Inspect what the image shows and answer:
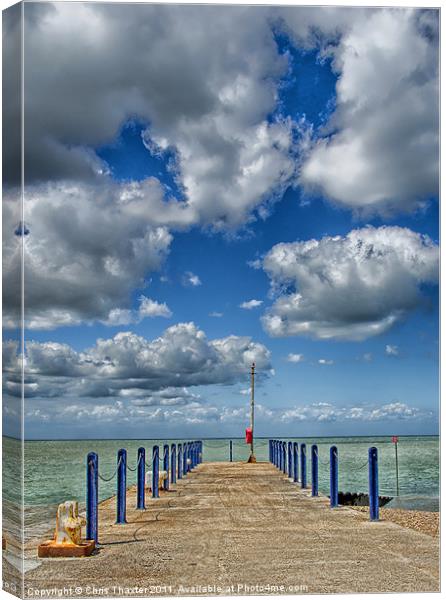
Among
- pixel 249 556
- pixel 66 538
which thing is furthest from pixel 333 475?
pixel 66 538

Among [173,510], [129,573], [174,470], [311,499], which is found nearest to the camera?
[129,573]

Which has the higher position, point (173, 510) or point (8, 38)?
point (8, 38)

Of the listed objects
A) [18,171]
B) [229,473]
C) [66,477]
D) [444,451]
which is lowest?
[66,477]

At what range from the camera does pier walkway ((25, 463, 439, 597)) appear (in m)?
8.85

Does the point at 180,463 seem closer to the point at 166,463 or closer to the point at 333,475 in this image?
the point at 166,463

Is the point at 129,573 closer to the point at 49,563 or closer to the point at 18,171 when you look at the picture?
the point at 49,563

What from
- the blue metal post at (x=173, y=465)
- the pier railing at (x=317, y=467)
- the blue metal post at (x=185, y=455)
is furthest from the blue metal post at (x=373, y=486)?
the blue metal post at (x=185, y=455)

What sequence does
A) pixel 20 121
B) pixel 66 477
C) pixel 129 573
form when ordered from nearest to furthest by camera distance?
pixel 20 121
pixel 129 573
pixel 66 477

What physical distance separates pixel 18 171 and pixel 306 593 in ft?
16.1

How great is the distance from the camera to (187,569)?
9.43m

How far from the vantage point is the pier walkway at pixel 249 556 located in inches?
348

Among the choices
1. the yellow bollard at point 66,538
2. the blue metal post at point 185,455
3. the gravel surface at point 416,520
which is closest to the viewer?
the yellow bollard at point 66,538

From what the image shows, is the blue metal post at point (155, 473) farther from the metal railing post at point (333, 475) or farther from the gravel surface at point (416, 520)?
the gravel surface at point (416, 520)

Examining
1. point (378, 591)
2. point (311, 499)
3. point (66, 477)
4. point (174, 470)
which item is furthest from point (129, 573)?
point (66, 477)
